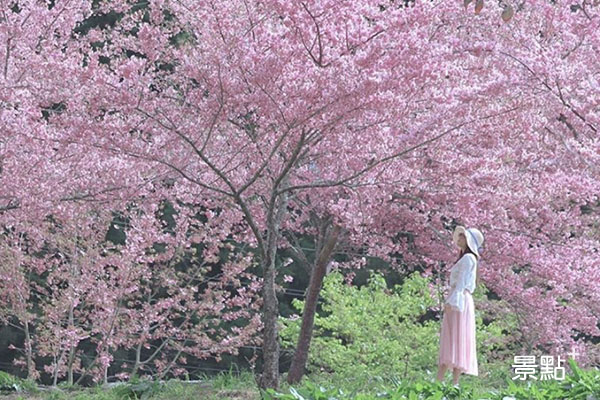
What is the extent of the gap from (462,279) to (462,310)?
222mm

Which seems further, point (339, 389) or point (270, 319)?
point (270, 319)

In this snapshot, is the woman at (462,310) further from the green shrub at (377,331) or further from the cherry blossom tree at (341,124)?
the green shrub at (377,331)

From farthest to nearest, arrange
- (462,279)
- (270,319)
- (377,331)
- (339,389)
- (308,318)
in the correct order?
(377,331) → (308,318) → (270,319) → (462,279) → (339,389)

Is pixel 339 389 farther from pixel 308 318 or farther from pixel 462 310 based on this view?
pixel 308 318

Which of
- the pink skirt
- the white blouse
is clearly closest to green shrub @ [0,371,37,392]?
the pink skirt

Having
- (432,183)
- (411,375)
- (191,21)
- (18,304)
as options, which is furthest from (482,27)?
(18,304)

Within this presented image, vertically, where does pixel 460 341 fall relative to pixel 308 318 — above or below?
below

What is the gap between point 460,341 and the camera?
6.13 metres

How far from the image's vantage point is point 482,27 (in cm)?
725

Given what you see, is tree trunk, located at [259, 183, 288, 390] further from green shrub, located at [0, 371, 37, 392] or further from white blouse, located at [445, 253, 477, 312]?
green shrub, located at [0, 371, 37, 392]

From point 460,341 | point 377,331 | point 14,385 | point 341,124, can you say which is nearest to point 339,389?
point 460,341

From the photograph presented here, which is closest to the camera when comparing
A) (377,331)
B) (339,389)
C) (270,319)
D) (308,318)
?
(339,389)

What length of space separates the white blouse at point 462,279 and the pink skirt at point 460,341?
56mm

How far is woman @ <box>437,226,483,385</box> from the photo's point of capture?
20.0 ft
